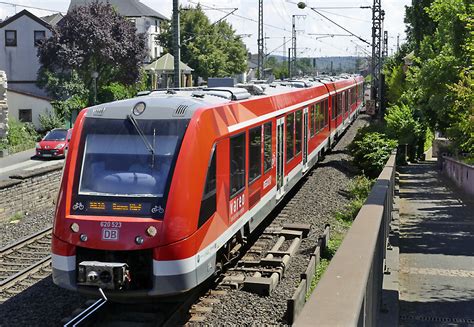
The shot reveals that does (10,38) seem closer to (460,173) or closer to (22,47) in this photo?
(22,47)

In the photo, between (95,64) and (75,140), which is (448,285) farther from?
(95,64)

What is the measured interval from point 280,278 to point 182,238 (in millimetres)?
2908

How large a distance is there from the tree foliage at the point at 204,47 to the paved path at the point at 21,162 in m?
37.5

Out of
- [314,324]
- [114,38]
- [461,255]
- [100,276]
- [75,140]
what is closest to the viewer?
[314,324]

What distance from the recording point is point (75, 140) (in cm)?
955

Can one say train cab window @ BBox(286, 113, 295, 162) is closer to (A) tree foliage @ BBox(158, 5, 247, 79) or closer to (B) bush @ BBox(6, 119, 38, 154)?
(B) bush @ BBox(6, 119, 38, 154)

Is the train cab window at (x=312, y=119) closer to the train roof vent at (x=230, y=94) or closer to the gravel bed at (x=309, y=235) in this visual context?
the gravel bed at (x=309, y=235)

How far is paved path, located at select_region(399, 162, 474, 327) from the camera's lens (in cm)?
932

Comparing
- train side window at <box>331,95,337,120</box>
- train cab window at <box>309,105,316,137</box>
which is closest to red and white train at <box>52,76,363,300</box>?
train cab window at <box>309,105,316,137</box>

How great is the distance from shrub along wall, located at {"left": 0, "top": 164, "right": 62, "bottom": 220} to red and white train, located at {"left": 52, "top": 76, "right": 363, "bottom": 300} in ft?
30.2

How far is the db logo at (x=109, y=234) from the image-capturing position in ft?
28.4

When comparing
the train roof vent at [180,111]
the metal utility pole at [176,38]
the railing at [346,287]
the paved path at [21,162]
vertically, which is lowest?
the paved path at [21,162]

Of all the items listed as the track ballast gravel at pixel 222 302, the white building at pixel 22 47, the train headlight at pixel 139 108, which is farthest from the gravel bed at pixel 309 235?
the white building at pixel 22 47

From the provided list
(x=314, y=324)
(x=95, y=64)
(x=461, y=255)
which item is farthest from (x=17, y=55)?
(x=314, y=324)
